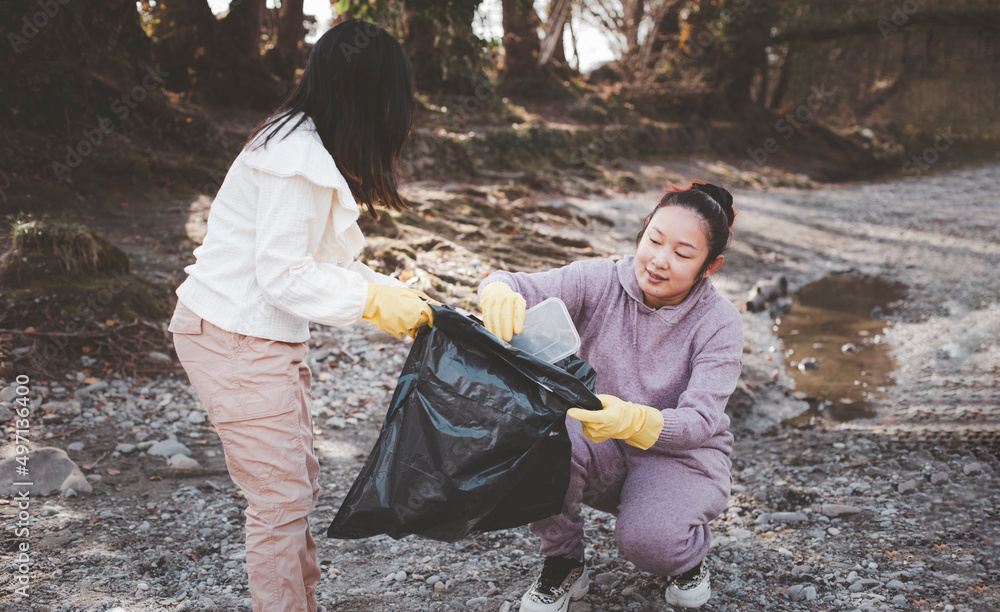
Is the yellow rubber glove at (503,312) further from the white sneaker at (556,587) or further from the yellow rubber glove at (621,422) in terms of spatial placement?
the white sneaker at (556,587)

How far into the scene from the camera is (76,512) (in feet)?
8.36

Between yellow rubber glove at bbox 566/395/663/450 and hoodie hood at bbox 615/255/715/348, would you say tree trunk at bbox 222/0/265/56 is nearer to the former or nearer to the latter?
hoodie hood at bbox 615/255/715/348

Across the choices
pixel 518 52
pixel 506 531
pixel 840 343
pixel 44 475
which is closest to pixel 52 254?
pixel 44 475

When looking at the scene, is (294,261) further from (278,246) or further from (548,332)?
(548,332)

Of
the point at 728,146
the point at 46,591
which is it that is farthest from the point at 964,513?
the point at 728,146

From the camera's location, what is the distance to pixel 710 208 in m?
2.10

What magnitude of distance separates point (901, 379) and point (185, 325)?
4.51 m

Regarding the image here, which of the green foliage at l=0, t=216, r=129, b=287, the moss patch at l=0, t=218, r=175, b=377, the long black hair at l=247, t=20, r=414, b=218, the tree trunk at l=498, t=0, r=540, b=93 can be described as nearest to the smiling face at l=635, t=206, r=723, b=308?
the long black hair at l=247, t=20, r=414, b=218

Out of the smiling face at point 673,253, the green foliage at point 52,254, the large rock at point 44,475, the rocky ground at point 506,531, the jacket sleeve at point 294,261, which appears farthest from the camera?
the green foliage at point 52,254

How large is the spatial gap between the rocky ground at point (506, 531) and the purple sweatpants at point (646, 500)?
0.24 m
